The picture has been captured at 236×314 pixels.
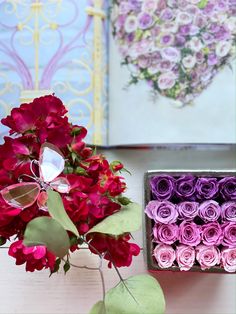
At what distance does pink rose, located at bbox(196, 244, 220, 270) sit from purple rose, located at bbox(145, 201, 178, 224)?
0.05m

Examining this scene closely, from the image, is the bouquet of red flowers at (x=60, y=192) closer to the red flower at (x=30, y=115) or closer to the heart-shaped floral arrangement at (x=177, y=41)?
the red flower at (x=30, y=115)

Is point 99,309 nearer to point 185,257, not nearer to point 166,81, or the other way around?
point 185,257

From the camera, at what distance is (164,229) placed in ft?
2.10

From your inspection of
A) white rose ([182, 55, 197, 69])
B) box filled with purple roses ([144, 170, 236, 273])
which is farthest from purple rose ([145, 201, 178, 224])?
white rose ([182, 55, 197, 69])

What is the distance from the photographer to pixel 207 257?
63 centimetres

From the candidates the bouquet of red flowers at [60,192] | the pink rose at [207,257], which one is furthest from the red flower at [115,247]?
the pink rose at [207,257]

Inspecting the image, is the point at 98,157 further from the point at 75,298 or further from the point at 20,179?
the point at 75,298

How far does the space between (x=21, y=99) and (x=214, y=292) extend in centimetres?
40

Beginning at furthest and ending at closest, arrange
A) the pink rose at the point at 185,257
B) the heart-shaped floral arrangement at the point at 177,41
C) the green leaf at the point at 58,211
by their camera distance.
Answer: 1. the heart-shaped floral arrangement at the point at 177,41
2. the pink rose at the point at 185,257
3. the green leaf at the point at 58,211

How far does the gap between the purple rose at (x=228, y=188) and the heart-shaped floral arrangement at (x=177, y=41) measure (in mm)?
154

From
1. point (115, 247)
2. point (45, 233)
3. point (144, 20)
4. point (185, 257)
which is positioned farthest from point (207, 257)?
point (144, 20)

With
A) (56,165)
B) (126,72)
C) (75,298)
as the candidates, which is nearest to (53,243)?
(56,165)

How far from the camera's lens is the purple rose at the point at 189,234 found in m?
0.64

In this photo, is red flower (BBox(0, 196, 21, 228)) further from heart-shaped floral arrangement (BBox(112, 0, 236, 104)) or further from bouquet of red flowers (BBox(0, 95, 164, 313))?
heart-shaped floral arrangement (BBox(112, 0, 236, 104))
